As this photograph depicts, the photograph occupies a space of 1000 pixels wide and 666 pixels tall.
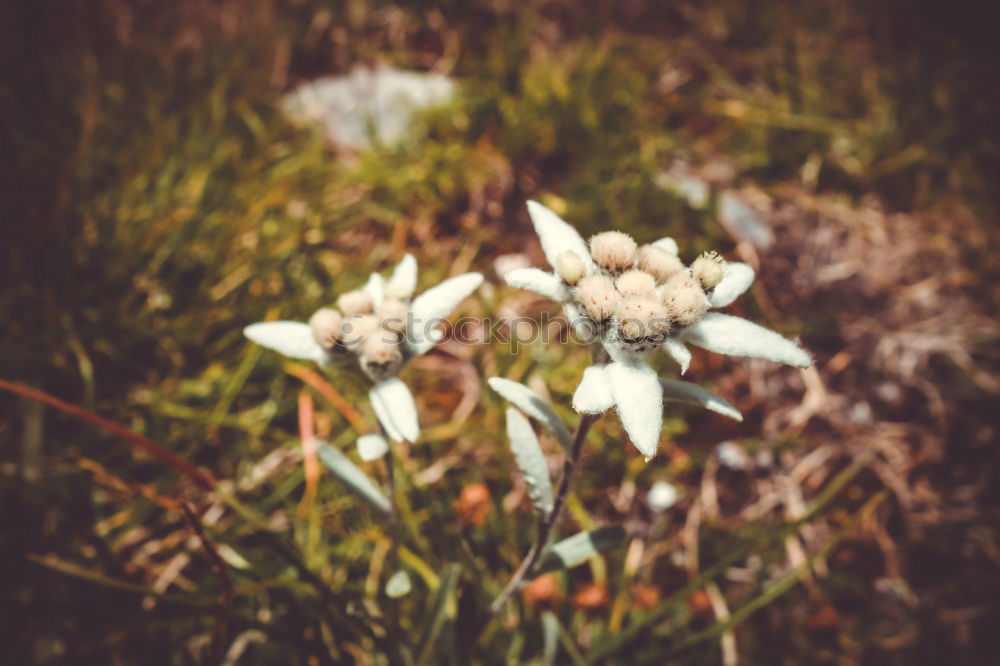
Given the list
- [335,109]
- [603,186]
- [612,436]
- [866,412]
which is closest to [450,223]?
[603,186]

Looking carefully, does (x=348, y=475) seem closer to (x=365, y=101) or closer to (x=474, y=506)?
(x=474, y=506)

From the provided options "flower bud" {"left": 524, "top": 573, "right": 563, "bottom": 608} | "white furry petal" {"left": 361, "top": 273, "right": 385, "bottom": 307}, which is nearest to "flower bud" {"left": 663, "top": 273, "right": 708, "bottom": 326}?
"white furry petal" {"left": 361, "top": 273, "right": 385, "bottom": 307}

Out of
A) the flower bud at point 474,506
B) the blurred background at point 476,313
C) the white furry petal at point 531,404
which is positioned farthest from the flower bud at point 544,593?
the white furry petal at point 531,404

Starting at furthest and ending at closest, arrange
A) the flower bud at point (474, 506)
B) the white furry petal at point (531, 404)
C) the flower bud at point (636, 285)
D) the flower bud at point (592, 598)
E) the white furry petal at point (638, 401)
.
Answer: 1. the flower bud at point (474, 506)
2. the flower bud at point (592, 598)
3. the white furry petal at point (531, 404)
4. the flower bud at point (636, 285)
5. the white furry petal at point (638, 401)

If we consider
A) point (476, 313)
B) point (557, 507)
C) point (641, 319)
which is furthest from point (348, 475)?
point (476, 313)

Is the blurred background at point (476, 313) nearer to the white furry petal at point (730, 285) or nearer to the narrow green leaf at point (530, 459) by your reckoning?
the narrow green leaf at point (530, 459)

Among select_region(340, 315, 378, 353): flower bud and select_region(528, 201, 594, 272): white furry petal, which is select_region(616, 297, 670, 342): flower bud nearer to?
select_region(528, 201, 594, 272): white furry petal

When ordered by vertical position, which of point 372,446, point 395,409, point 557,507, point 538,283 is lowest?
point 557,507
